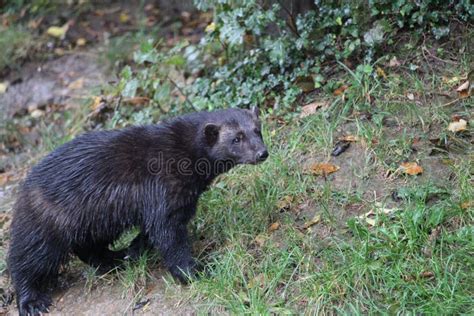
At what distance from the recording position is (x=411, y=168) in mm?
6059

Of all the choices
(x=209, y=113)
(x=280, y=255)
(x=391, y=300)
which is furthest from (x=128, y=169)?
(x=391, y=300)

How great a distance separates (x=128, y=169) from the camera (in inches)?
221

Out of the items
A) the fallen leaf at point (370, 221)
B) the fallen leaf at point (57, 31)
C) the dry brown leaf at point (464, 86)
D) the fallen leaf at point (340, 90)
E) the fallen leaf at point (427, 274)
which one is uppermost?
the fallen leaf at point (57, 31)

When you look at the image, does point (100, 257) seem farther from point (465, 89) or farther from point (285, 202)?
point (465, 89)

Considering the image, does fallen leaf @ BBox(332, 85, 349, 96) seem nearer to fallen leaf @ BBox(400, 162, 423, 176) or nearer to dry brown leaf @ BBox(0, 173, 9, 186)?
fallen leaf @ BBox(400, 162, 423, 176)

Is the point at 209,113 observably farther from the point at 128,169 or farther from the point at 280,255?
the point at 280,255

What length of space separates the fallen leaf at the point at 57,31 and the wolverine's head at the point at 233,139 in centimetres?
619

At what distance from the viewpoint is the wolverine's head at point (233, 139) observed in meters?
5.59

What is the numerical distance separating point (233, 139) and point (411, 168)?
1.68 metres

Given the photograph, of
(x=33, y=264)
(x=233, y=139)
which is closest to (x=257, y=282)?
(x=233, y=139)

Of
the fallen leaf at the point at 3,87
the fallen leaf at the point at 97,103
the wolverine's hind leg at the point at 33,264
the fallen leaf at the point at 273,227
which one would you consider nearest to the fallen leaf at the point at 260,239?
the fallen leaf at the point at 273,227

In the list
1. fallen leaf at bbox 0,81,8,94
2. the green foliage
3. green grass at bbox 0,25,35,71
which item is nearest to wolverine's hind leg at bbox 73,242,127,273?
the green foliage

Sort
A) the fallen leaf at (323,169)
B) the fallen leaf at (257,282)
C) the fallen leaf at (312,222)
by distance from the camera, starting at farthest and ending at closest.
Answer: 1. the fallen leaf at (323,169)
2. the fallen leaf at (312,222)
3. the fallen leaf at (257,282)

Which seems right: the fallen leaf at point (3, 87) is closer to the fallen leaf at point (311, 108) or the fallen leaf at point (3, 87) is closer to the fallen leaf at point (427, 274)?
the fallen leaf at point (311, 108)
